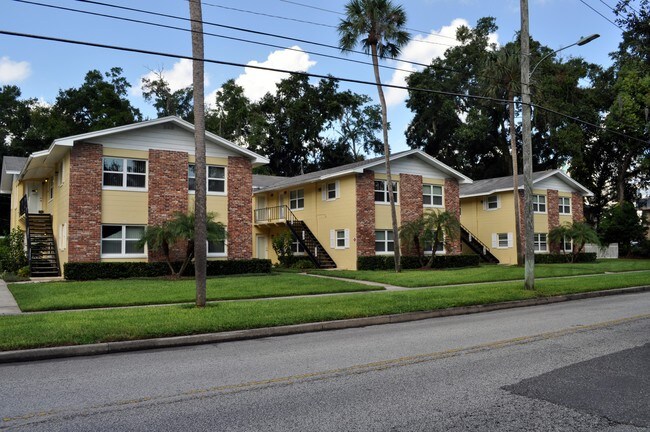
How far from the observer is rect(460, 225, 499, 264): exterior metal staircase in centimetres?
3724

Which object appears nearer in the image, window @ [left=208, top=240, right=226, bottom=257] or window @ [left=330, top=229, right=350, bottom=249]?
window @ [left=208, top=240, right=226, bottom=257]

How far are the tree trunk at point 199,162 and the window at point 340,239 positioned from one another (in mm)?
17845

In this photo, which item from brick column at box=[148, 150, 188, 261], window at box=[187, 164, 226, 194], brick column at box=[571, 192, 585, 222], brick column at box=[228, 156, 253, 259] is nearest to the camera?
brick column at box=[148, 150, 188, 261]

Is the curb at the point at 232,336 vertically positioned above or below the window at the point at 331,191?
below

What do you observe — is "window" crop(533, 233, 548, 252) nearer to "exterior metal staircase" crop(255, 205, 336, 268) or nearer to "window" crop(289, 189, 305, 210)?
"exterior metal staircase" crop(255, 205, 336, 268)

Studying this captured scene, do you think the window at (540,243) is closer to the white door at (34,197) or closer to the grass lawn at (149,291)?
the grass lawn at (149,291)

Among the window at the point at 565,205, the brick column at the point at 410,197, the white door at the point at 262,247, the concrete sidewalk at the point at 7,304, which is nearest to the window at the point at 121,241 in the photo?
the concrete sidewalk at the point at 7,304

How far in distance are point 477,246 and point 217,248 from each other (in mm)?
20110

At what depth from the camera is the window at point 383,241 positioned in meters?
30.8

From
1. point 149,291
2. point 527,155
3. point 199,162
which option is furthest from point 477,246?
point 199,162

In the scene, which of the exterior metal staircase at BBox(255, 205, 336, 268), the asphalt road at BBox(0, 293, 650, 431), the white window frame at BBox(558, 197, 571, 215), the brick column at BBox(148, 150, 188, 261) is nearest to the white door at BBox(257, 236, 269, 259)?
the exterior metal staircase at BBox(255, 205, 336, 268)

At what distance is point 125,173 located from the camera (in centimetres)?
2367

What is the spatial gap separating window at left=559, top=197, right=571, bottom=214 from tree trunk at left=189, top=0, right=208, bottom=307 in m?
33.5

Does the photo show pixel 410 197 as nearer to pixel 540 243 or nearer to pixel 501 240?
pixel 501 240
